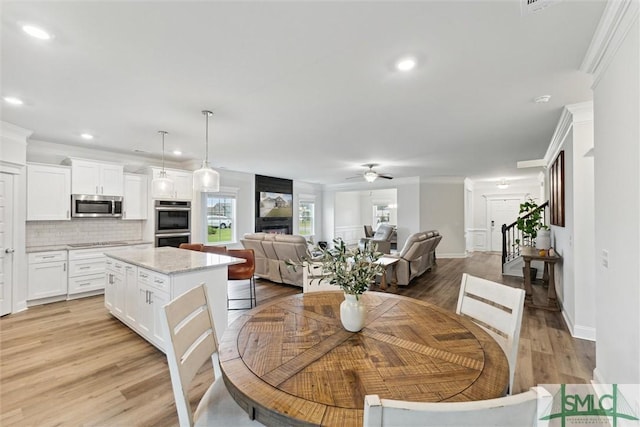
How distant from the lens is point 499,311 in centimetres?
157

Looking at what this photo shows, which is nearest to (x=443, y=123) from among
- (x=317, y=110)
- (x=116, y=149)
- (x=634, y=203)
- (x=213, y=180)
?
(x=317, y=110)

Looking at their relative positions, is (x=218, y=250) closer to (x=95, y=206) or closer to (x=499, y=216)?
(x=95, y=206)

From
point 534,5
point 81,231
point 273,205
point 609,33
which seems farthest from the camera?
point 273,205

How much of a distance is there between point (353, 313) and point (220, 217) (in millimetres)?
6405

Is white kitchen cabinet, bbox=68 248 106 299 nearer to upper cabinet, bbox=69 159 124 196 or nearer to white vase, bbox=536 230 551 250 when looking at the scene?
upper cabinet, bbox=69 159 124 196

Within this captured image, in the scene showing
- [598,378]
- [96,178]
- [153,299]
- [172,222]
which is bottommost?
[598,378]

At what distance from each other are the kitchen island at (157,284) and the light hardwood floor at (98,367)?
217mm

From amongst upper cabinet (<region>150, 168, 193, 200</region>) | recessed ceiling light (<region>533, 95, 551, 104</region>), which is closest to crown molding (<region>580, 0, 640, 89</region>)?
recessed ceiling light (<region>533, 95, 551, 104</region>)

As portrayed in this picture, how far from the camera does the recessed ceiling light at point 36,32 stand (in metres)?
1.84

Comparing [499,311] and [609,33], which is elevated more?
[609,33]

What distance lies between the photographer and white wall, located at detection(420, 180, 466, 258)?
8812mm

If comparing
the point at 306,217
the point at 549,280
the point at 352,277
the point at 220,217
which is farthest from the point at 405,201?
the point at 352,277

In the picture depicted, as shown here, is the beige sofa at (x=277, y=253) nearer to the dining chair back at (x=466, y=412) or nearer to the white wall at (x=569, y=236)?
the white wall at (x=569, y=236)

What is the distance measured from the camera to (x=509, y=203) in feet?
31.6
